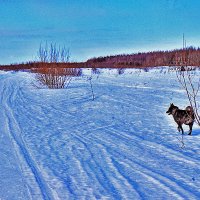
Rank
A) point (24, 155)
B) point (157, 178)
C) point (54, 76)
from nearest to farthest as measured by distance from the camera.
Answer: point (157, 178) → point (24, 155) → point (54, 76)

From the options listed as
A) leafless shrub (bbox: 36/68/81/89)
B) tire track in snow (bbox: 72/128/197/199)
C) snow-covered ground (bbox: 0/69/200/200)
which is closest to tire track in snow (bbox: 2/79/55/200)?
snow-covered ground (bbox: 0/69/200/200)

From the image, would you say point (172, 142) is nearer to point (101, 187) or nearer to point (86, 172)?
point (86, 172)

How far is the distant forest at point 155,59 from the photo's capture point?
708 cm

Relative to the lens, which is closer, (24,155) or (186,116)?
(24,155)

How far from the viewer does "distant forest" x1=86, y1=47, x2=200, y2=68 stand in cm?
708

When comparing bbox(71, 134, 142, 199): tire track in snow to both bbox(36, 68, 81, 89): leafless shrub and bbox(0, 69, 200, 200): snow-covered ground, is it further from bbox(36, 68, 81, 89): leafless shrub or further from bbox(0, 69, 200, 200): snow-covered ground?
bbox(36, 68, 81, 89): leafless shrub

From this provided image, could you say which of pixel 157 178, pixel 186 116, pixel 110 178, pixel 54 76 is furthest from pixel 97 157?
pixel 54 76

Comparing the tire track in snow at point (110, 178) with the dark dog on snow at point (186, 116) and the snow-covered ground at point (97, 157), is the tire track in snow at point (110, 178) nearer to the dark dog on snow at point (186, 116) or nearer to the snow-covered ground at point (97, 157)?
the snow-covered ground at point (97, 157)

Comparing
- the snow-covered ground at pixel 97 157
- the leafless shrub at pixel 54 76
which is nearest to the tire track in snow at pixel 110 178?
the snow-covered ground at pixel 97 157

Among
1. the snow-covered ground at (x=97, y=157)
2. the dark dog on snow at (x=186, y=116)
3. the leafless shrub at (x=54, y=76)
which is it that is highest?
the leafless shrub at (x=54, y=76)

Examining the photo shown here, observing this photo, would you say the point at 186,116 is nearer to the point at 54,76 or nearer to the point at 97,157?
the point at 97,157

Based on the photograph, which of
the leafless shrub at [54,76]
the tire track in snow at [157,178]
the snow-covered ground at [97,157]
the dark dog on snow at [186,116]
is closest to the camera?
the tire track in snow at [157,178]

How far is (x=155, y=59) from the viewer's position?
63531mm

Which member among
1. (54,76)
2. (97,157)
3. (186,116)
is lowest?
(97,157)
